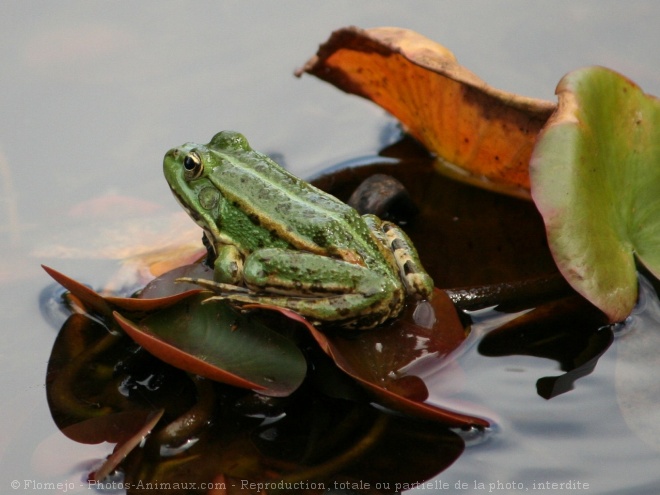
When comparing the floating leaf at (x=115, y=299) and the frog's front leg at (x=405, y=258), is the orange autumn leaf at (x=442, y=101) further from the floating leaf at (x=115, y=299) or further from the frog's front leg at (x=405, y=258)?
the floating leaf at (x=115, y=299)

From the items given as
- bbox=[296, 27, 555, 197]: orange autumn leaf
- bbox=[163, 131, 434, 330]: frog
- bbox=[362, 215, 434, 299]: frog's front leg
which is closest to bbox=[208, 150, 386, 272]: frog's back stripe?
bbox=[163, 131, 434, 330]: frog

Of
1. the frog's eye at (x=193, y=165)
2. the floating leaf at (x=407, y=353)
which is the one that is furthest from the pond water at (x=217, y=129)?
the frog's eye at (x=193, y=165)

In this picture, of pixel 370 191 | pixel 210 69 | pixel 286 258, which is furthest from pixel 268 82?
pixel 286 258

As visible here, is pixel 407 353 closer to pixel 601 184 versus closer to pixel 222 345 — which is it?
pixel 222 345

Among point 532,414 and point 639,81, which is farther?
point 639,81

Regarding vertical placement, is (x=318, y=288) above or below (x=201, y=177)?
below

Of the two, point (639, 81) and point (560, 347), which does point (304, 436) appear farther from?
point (639, 81)

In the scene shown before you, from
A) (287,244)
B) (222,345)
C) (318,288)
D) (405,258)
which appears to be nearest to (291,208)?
(287,244)
